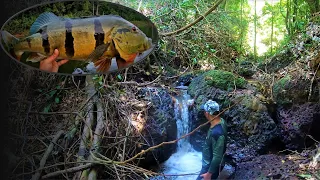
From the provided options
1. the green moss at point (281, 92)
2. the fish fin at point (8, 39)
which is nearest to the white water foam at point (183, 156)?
the green moss at point (281, 92)

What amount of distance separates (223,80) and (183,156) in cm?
43

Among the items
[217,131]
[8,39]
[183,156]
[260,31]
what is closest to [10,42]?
[8,39]

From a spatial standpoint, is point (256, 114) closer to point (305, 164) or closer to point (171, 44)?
point (305, 164)

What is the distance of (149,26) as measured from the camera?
35.1 inches

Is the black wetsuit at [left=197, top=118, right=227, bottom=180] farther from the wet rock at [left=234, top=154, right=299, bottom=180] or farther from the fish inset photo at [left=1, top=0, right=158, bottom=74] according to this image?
the fish inset photo at [left=1, top=0, right=158, bottom=74]

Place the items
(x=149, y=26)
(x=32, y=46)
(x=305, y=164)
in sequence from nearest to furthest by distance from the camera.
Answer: (x=32, y=46) < (x=149, y=26) < (x=305, y=164)

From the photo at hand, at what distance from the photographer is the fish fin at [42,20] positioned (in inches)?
30.5

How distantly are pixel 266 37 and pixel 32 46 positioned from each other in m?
1.18

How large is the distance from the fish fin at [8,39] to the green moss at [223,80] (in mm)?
1015

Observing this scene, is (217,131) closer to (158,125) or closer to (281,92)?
(158,125)

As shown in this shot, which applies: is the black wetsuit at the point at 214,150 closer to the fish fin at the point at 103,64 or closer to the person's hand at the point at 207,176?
the person's hand at the point at 207,176

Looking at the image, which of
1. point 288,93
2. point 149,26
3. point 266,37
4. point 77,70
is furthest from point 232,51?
point 77,70

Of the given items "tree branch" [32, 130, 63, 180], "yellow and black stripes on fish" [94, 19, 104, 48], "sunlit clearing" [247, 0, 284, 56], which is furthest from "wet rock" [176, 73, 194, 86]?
"yellow and black stripes on fish" [94, 19, 104, 48]

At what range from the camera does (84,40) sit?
31.1 inches
